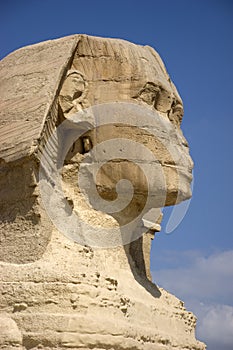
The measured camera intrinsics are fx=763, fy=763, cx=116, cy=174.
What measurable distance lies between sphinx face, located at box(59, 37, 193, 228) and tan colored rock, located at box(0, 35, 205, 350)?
0.01 meters

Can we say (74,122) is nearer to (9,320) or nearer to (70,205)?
(70,205)

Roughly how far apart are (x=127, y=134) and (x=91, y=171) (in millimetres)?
666

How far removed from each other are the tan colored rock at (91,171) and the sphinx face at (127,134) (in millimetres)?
13

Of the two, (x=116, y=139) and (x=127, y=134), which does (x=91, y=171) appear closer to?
(x=116, y=139)

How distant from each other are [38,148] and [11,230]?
104 centimetres

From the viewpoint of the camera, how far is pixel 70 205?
959cm

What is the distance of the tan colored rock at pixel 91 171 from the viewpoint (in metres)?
8.82

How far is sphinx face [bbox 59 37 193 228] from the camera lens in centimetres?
977

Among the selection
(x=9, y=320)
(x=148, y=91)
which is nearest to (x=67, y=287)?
(x=9, y=320)

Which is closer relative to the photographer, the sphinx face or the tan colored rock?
the tan colored rock

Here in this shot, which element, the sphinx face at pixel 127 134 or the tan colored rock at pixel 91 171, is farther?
the sphinx face at pixel 127 134

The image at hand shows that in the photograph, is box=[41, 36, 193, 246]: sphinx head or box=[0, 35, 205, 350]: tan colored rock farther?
box=[41, 36, 193, 246]: sphinx head

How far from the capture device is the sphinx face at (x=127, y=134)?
9.77 metres

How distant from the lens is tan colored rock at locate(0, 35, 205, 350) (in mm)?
8820
